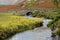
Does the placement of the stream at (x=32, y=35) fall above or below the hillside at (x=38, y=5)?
below

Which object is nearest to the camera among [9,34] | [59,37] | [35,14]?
[59,37]

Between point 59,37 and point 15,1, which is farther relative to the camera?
point 15,1

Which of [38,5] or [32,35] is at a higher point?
[38,5]

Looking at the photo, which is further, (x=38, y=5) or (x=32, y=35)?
(x=38, y=5)

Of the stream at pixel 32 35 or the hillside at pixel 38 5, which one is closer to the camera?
the stream at pixel 32 35

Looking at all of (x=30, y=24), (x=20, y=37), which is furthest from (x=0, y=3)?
→ (x=20, y=37)

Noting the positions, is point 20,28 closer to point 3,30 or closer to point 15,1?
point 3,30

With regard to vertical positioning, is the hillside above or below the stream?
above

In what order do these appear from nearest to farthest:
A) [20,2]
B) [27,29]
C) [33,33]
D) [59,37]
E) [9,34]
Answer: [59,37] → [9,34] → [33,33] → [27,29] → [20,2]

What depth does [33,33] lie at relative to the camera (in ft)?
102

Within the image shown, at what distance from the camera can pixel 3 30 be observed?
2664 centimetres

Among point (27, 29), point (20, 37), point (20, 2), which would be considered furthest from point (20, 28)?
point (20, 2)

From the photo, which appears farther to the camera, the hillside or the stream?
the hillside

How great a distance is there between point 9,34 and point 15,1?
223ft
